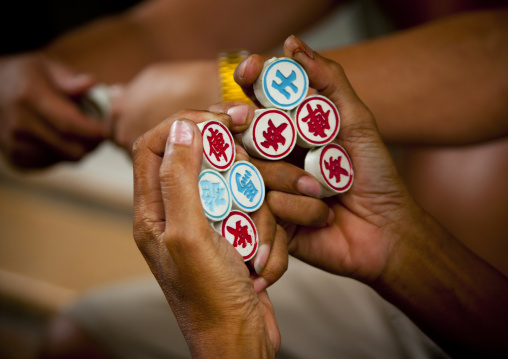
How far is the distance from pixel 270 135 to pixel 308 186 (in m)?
0.06

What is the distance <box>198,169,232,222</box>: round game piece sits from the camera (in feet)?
1.36

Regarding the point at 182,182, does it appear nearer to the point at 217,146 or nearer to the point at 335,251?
the point at 217,146

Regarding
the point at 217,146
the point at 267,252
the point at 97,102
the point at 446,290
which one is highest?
the point at 97,102

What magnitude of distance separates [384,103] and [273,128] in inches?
7.8

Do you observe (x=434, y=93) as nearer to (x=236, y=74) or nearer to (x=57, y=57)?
(x=236, y=74)

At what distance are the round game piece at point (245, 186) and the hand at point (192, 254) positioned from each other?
4 cm

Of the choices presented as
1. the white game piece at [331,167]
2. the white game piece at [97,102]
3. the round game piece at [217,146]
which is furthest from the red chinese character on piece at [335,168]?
the white game piece at [97,102]

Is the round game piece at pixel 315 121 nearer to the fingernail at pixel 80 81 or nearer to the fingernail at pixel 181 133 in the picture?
the fingernail at pixel 181 133

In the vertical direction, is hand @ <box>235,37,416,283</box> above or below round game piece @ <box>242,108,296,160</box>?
below

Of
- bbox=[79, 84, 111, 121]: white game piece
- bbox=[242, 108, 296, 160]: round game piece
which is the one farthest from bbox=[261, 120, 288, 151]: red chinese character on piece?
bbox=[79, 84, 111, 121]: white game piece

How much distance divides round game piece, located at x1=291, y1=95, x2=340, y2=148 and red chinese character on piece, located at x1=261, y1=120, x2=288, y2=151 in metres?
0.02

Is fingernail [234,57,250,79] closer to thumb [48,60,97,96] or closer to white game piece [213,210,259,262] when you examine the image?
white game piece [213,210,259,262]

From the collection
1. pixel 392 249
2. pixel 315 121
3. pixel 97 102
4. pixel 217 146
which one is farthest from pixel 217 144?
pixel 97 102

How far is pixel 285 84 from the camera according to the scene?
0.47m
